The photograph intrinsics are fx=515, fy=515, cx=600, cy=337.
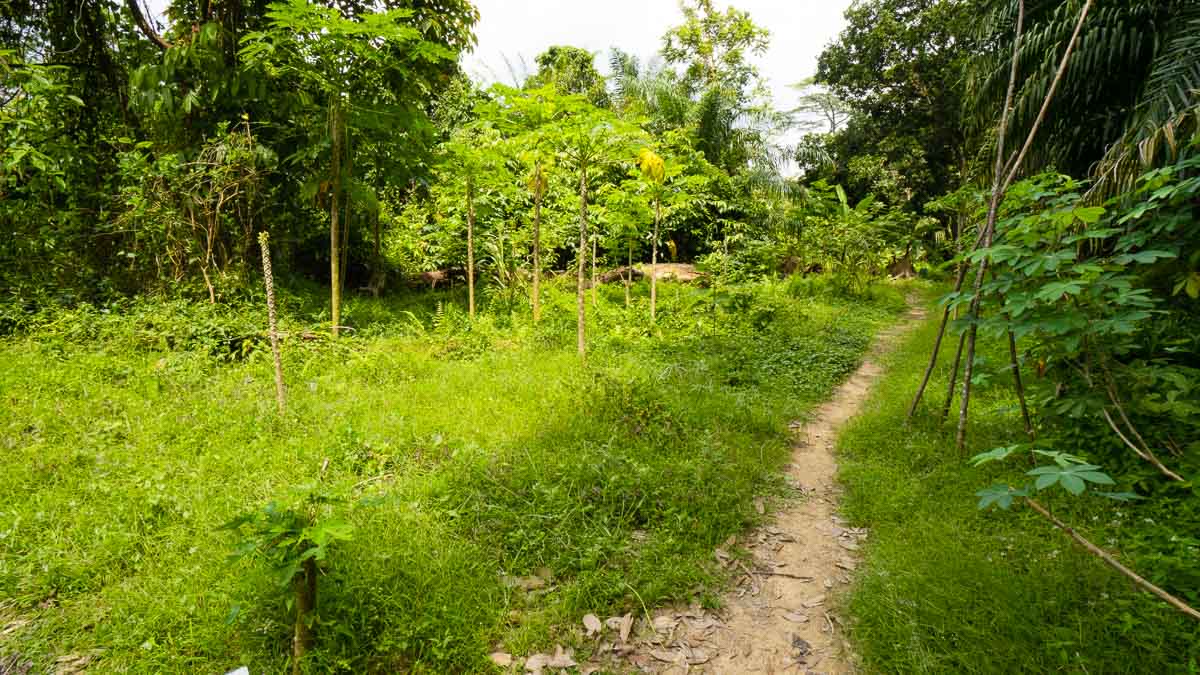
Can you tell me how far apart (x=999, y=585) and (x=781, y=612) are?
112cm

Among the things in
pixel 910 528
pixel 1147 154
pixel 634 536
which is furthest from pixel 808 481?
pixel 1147 154

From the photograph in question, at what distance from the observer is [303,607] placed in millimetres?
2266

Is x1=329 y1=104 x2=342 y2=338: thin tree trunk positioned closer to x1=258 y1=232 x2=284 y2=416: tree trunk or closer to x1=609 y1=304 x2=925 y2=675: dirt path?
x1=258 y1=232 x2=284 y2=416: tree trunk

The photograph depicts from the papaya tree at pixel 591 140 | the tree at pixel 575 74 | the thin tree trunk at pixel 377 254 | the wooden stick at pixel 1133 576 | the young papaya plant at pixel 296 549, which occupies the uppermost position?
the tree at pixel 575 74

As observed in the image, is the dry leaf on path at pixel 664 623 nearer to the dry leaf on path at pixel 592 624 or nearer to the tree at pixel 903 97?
the dry leaf on path at pixel 592 624

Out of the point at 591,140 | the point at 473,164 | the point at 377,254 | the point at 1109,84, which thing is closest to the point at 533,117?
the point at 591,140

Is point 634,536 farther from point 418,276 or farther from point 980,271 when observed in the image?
point 418,276

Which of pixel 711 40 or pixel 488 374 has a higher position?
pixel 711 40

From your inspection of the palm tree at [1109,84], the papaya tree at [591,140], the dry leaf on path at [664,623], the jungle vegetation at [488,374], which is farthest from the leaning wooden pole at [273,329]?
the palm tree at [1109,84]

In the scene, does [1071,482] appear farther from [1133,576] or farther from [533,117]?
[533,117]

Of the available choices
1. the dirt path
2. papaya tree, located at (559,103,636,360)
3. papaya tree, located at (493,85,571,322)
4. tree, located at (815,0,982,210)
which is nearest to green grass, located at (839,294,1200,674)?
the dirt path

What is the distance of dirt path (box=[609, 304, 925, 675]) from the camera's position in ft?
8.68

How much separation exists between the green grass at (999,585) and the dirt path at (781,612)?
0.52ft

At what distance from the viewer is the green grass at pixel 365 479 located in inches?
99.6
